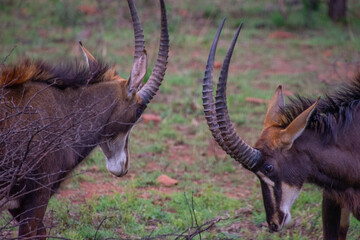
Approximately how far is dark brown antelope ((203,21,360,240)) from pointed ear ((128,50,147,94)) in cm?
93

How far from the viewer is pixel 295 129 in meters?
4.71

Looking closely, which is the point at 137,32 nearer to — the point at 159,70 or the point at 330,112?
the point at 159,70

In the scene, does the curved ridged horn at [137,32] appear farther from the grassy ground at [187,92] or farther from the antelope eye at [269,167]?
the antelope eye at [269,167]

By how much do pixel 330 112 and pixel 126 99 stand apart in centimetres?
190

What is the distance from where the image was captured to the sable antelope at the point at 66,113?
466 centimetres

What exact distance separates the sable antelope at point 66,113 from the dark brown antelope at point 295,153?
101cm

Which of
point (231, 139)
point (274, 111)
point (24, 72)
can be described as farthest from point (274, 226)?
point (24, 72)

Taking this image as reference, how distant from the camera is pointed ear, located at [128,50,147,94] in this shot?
551cm

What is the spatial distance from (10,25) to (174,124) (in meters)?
5.90

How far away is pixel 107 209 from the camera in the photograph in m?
6.29

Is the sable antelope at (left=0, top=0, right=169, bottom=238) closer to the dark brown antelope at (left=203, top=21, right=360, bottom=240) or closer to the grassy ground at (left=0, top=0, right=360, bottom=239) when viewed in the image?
the grassy ground at (left=0, top=0, right=360, bottom=239)

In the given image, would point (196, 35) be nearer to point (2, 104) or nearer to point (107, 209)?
point (107, 209)

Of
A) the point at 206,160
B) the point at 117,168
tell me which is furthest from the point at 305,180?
the point at 206,160

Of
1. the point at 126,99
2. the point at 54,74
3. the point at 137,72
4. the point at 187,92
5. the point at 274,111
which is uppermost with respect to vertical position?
the point at 274,111
